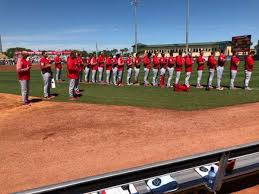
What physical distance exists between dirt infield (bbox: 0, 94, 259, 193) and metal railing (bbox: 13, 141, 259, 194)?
205 centimetres

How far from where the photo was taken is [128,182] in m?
3.78

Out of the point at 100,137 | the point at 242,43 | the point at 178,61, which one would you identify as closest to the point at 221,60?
the point at 178,61

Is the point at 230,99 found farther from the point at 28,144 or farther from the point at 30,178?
the point at 30,178

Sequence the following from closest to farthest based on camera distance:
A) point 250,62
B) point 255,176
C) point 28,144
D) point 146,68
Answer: point 255,176 → point 28,144 → point 250,62 → point 146,68

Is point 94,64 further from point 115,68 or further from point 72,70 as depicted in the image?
point 72,70

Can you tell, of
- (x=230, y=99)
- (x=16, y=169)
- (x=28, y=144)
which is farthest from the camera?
(x=230, y=99)

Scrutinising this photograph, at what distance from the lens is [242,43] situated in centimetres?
6712

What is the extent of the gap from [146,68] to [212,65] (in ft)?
15.7

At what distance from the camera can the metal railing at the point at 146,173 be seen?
11.1ft

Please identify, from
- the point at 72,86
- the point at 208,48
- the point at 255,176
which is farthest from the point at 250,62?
the point at 208,48

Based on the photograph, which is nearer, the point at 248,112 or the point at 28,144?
the point at 28,144

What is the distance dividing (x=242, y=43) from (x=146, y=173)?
224 ft

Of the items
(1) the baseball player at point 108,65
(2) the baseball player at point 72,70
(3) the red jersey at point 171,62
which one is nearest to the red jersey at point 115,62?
(1) the baseball player at point 108,65

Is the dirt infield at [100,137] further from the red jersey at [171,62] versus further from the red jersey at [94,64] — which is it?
the red jersey at [94,64]
